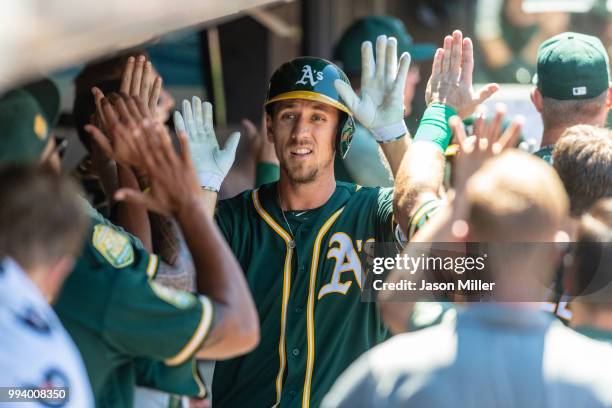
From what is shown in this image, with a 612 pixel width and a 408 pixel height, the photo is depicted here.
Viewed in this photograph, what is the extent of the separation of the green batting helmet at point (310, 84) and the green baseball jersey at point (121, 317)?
3.54ft

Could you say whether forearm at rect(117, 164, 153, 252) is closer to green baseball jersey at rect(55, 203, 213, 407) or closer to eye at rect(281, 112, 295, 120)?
green baseball jersey at rect(55, 203, 213, 407)

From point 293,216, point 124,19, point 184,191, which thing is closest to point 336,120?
point 293,216

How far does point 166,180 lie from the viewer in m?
2.28

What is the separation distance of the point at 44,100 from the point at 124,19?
565mm

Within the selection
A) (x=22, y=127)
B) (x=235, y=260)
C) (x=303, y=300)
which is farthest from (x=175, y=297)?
(x=303, y=300)

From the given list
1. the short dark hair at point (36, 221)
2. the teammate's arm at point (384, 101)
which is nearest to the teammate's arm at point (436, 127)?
the teammate's arm at point (384, 101)

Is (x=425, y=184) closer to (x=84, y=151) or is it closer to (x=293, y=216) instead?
(x=293, y=216)

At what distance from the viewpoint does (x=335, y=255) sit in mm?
3215

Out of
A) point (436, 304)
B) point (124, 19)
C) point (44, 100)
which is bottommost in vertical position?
point (436, 304)

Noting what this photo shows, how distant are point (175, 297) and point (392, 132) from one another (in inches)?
44.6

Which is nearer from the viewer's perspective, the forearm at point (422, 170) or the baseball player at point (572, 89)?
the forearm at point (422, 170)

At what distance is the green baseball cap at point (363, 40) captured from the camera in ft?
15.7

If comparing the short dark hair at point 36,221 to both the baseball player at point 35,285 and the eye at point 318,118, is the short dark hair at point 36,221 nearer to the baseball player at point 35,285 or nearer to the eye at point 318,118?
the baseball player at point 35,285

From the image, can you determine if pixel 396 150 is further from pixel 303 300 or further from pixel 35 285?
pixel 35 285
